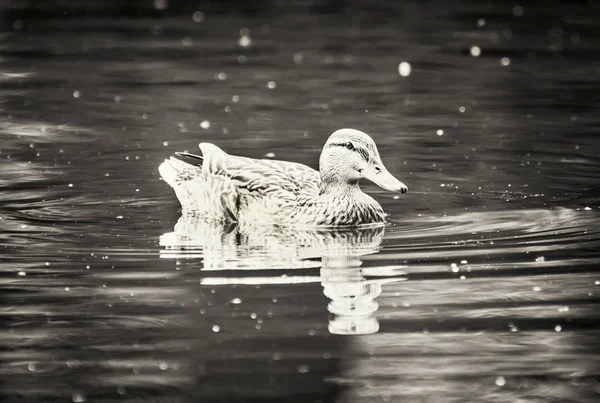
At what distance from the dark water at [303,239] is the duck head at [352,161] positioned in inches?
20.5

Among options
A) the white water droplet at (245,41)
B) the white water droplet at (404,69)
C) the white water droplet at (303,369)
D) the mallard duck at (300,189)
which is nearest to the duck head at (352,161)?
the mallard duck at (300,189)

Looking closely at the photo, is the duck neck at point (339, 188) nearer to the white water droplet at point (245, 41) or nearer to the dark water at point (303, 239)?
the dark water at point (303, 239)

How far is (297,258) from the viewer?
10930mm

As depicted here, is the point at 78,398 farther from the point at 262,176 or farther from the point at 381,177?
the point at 262,176

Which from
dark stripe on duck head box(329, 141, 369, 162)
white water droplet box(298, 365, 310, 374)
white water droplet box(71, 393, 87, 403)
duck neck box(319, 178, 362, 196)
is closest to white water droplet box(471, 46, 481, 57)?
duck neck box(319, 178, 362, 196)

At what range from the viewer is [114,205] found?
512 inches

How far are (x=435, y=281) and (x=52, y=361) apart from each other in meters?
3.01

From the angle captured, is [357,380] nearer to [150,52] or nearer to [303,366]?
A: [303,366]

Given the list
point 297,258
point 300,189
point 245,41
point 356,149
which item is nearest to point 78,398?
point 297,258

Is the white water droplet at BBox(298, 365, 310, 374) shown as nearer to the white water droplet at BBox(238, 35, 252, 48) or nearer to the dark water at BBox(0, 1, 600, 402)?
the dark water at BBox(0, 1, 600, 402)

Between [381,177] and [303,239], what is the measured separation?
905 mm

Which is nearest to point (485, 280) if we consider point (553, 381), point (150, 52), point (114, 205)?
point (553, 381)

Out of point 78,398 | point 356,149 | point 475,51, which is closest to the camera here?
point 78,398

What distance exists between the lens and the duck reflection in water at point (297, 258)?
9.45 metres
